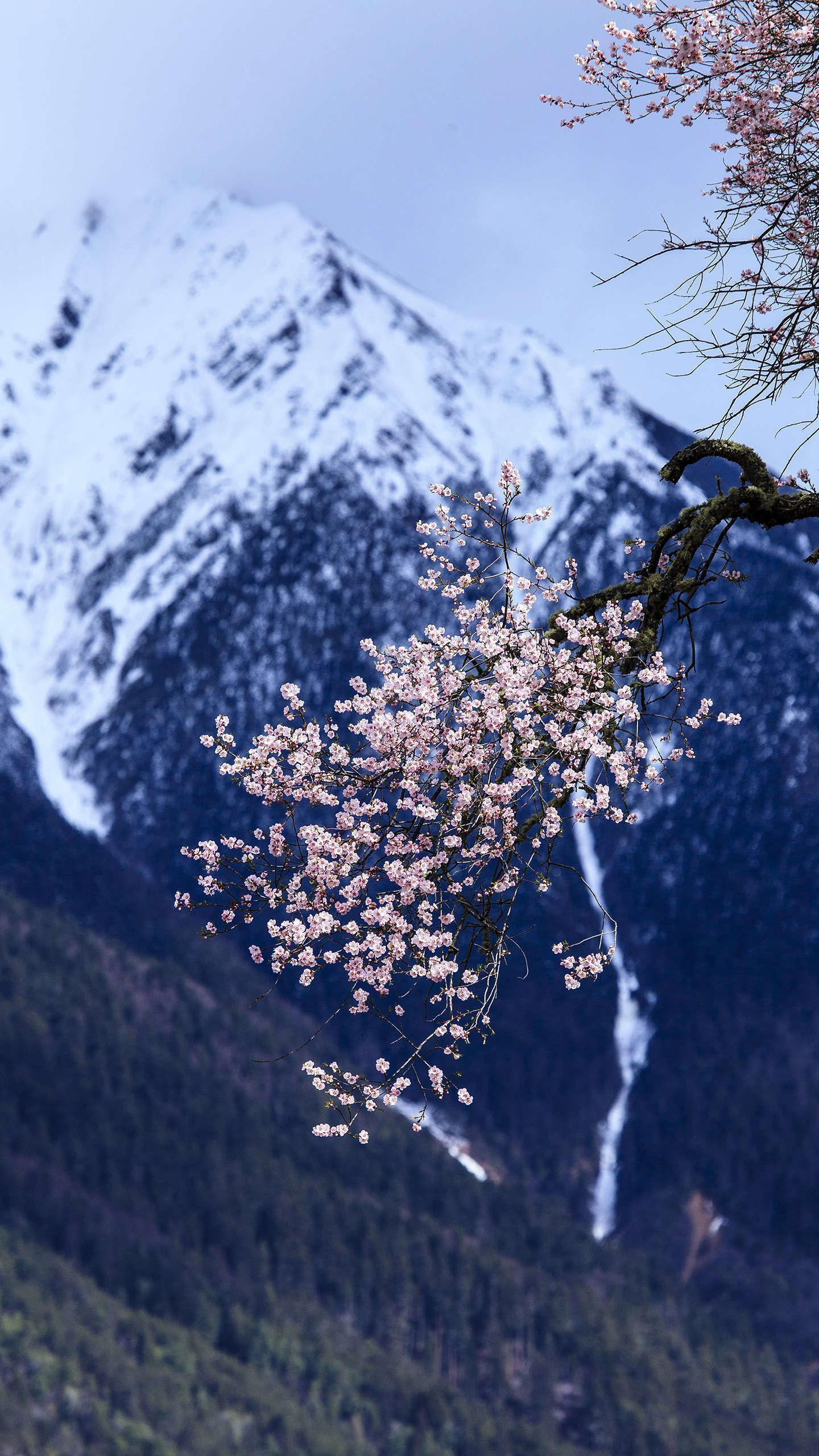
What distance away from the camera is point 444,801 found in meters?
11.4

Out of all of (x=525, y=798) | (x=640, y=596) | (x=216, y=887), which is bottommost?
(x=216, y=887)

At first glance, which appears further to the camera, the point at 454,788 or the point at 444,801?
the point at 444,801

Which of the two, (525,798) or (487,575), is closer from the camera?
(525,798)

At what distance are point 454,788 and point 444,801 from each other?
0.17 m

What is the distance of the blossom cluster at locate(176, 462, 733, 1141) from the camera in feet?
35.8

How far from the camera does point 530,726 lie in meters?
11.3

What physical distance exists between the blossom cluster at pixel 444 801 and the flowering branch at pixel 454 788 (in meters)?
0.02

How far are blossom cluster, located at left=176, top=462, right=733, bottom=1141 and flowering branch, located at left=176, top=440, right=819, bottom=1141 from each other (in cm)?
2

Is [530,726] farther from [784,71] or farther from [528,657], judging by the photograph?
[784,71]

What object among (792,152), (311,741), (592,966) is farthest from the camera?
(792,152)

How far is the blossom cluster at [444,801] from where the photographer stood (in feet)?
35.8

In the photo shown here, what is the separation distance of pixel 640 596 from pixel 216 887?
4143 millimetres

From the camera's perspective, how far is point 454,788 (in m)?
11.2

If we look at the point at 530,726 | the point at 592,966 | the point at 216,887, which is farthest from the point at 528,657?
the point at 216,887
